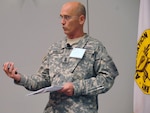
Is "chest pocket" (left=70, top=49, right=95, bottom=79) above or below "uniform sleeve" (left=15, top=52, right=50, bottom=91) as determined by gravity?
above

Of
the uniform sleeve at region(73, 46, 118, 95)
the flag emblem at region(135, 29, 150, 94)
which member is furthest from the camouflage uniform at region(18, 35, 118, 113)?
the flag emblem at region(135, 29, 150, 94)

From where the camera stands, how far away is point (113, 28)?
2.96 meters

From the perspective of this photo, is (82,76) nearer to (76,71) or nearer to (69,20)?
(76,71)

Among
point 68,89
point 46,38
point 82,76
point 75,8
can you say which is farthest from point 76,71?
point 46,38

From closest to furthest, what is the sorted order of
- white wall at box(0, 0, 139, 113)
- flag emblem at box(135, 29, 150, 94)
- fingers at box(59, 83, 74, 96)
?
fingers at box(59, 83, 74, 96) → flag emblem at box(135, 29, 150, 94) → white wall at box(0, 0, 139, 113)

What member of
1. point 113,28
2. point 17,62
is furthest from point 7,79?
point 113,28

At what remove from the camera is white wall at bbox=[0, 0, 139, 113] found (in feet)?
9.49

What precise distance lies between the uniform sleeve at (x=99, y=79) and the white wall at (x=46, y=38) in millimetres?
1404

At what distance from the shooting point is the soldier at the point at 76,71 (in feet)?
4.96

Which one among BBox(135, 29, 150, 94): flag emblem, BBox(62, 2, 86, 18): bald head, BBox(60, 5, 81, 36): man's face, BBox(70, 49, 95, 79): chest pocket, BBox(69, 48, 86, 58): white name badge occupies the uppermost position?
BBox(62, 2, 86, 18): bald head

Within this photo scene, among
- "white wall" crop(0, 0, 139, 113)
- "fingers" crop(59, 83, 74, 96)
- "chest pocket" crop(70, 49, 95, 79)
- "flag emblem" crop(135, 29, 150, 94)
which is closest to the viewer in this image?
"fingers" crop(59, 83, 74, 96)

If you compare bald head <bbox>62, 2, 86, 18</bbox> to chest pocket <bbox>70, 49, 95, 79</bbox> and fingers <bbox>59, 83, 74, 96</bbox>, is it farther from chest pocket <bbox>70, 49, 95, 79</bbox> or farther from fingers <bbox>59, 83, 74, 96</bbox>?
fingers <bbox>59, 83, 74, 96</bbox>

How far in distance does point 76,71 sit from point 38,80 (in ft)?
0.85

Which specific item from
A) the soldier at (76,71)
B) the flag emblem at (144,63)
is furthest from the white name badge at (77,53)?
the flag emblem at (144,63)
